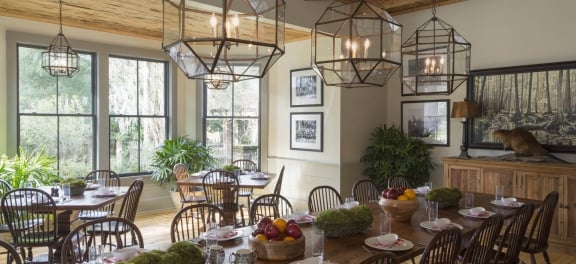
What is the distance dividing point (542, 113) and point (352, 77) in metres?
3.77

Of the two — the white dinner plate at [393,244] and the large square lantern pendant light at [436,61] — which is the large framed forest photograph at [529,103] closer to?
the large square lantern pendant light at [436,61]

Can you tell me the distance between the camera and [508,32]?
5547 millimetres

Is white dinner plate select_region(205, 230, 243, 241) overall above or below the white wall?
below

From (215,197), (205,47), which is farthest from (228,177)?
(205,47)

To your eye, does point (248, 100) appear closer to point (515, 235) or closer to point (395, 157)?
point (395, 157)

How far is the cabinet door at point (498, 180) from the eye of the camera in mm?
5020

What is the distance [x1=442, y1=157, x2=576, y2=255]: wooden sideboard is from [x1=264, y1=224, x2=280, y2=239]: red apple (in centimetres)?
382

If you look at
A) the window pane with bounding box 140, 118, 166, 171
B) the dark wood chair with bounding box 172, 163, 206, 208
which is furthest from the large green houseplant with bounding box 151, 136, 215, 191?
the dark wood chair with bounding box 172, 163, 206, 208

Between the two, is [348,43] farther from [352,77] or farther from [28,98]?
[28,98]

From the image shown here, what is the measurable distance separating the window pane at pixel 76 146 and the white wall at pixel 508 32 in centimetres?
542

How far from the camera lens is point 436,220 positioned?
3.17 metres

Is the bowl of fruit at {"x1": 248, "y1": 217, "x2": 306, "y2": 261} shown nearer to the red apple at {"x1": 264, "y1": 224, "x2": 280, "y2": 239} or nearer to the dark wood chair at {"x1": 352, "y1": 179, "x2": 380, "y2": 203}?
the red apple at {"x1": 264, "y1": 224, "x2": 280, "y2": 239}

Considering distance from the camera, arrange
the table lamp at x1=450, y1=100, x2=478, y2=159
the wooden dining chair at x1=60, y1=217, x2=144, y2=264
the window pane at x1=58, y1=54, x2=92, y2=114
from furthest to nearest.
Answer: the window pane at x1=58, y1=54, x2=92, y2=114 < the table lamp at x1=450, y1=100, x2=478, y2=159 < the wooden dining chair at x1=60, y1=217, x2=144, y2=264

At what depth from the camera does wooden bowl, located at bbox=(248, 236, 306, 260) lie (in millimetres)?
2307
